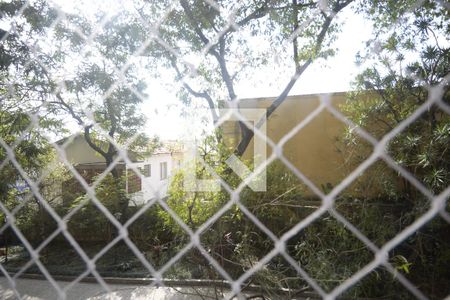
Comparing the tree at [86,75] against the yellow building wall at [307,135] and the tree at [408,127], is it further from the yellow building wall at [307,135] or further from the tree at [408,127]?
the tree at [408,127]

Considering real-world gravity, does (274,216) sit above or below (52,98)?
below

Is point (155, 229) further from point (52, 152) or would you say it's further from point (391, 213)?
point (391, 213)

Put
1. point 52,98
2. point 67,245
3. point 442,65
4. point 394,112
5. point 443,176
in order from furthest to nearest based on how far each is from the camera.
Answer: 1. point 67,245
2. point 52,98
3. point 394,112
4. point 442,65
5. point 443,176

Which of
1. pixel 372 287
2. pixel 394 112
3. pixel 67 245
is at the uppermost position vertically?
pixel 394 112

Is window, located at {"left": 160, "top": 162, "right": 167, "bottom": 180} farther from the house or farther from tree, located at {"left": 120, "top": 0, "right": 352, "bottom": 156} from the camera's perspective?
tree, located at {"left": 120, "top": 0, "right": 352, "bottom": 156}

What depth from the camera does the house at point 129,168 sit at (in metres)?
3.95

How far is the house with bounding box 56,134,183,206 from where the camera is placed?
3948mm

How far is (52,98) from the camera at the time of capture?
4.75 metres

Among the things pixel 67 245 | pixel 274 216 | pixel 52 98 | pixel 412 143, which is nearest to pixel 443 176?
pixel 412 143

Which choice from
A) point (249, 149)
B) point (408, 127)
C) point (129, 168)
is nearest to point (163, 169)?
point (249, 149)

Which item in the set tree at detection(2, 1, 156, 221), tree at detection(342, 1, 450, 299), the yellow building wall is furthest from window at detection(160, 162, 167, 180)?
tree at detection(342, 1, 450, 299)

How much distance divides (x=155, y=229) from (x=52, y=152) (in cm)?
203

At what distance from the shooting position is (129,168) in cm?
298

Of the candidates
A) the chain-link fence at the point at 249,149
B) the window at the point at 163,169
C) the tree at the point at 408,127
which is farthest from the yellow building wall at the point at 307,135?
the window at the point at 163,169
